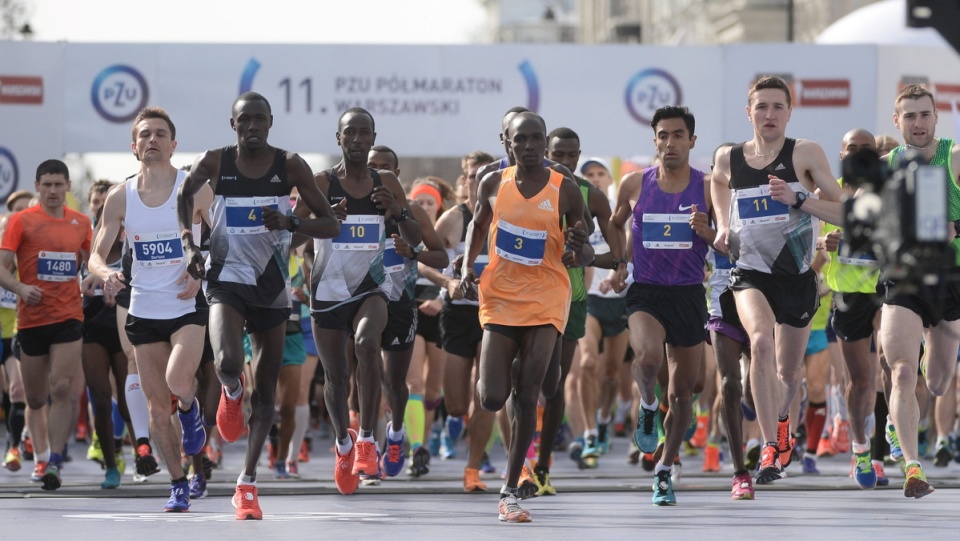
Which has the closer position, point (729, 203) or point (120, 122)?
point (729, 203)

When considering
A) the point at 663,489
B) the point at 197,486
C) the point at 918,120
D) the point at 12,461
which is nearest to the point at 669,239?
the point at 663,489

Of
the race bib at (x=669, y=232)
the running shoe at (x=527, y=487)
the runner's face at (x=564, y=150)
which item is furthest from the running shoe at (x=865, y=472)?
the runner's face at (x=564, y=150)

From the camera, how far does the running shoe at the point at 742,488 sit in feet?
34.7

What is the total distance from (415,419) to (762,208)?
158 inches

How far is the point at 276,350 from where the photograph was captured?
9438 millimetres

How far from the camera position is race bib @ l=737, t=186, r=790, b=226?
400 inches

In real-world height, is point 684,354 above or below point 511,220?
below

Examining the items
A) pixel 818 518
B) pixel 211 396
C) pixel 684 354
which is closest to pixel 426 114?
pixel 211 396

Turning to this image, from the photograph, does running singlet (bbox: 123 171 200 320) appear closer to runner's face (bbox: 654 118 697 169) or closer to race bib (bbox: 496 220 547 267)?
race bib (bbox: 496 220 547 267)

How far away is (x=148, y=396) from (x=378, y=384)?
4.71ft

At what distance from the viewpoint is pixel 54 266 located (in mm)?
12289

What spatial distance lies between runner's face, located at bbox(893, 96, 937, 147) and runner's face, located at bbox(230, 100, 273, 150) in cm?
390

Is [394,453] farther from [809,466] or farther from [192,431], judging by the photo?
[809,466]

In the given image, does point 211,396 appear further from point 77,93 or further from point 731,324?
point 77,93
